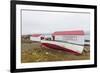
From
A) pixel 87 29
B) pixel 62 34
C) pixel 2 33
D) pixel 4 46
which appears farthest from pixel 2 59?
pixel 87 29

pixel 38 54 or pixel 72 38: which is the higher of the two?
pixel 72 38

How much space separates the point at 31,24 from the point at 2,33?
24 centimetres

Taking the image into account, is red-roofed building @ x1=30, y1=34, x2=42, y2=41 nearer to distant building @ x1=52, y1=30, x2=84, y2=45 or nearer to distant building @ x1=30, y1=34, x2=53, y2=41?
distant building @ x1=30, y1=34, x2=53, y2=41

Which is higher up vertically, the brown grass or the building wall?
the building wall

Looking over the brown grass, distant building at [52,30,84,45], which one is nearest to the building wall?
distant building at [52,30,84,45]

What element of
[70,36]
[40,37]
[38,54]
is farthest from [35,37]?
[70,36]

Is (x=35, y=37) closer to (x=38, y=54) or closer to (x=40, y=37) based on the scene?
(x=40, y=37)

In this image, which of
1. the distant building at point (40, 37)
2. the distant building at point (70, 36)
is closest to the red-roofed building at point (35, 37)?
the distant building at point (40, 37)

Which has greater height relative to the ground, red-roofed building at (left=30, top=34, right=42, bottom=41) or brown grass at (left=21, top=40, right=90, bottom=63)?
red-roofed building at (left=30, top=34, right=42, bottom=41)

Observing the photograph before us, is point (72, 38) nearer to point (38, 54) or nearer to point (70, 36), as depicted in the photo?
point (70, 36)

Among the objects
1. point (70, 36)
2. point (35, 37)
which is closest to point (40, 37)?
point (35, 37)

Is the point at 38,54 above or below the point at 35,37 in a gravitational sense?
below

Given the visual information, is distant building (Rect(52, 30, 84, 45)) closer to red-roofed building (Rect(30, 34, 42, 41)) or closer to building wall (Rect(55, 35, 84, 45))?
building wall (Rect(55, 35, 84, 45))

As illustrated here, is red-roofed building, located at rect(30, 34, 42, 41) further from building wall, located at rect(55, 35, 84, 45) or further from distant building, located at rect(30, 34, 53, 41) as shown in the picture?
building wall, located at rect(55, 35, 84, 45)
